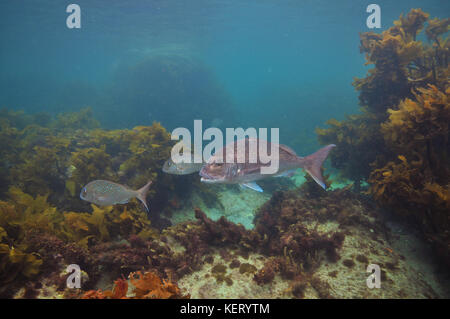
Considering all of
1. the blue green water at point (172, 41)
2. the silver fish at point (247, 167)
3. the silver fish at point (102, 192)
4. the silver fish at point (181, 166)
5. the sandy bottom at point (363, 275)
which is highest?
the blue green water at point (172, 41)

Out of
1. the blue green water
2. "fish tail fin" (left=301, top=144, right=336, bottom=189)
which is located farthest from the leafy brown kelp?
the blue green water

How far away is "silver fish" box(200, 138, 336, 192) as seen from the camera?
10.8 feet

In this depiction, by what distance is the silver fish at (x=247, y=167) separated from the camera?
3.28m

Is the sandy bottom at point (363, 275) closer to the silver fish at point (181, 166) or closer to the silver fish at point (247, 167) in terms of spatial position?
the silver fish at point (247, 167)

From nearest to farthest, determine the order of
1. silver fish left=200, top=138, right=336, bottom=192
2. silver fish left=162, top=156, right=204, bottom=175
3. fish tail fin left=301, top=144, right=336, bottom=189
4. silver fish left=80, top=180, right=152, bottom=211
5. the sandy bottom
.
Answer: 1. the sandy bottom
2. silver fish left=200, top=138, right=336, bottom=192
3. fish tail fin left=301, top=144, right=336, bottom=189
4. silver fish left=80, top=180, right=152, bottom=211
5. silver fish left=162, top=156, right=204, bottom=175

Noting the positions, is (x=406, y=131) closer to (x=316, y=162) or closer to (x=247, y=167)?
(x=316, y=162)

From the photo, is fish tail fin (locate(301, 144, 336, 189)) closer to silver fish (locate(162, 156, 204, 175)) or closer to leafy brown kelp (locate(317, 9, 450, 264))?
leafy brown kelp (locate(317, 9, 450, 264))

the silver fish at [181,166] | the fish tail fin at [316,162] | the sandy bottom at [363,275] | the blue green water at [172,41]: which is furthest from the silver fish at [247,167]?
the blue green water at [172,41]

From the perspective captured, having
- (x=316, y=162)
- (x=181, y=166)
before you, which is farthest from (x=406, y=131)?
(x=181, y=166)

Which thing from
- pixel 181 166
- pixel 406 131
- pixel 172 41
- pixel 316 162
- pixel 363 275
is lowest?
pixel 363 275

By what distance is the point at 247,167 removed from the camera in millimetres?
3412

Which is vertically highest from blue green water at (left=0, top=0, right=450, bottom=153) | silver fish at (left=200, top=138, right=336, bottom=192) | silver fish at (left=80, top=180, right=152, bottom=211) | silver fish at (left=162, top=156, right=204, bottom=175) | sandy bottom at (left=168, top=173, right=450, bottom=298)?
blue green water at (left=0, top=0, right=450, bottom=153)
